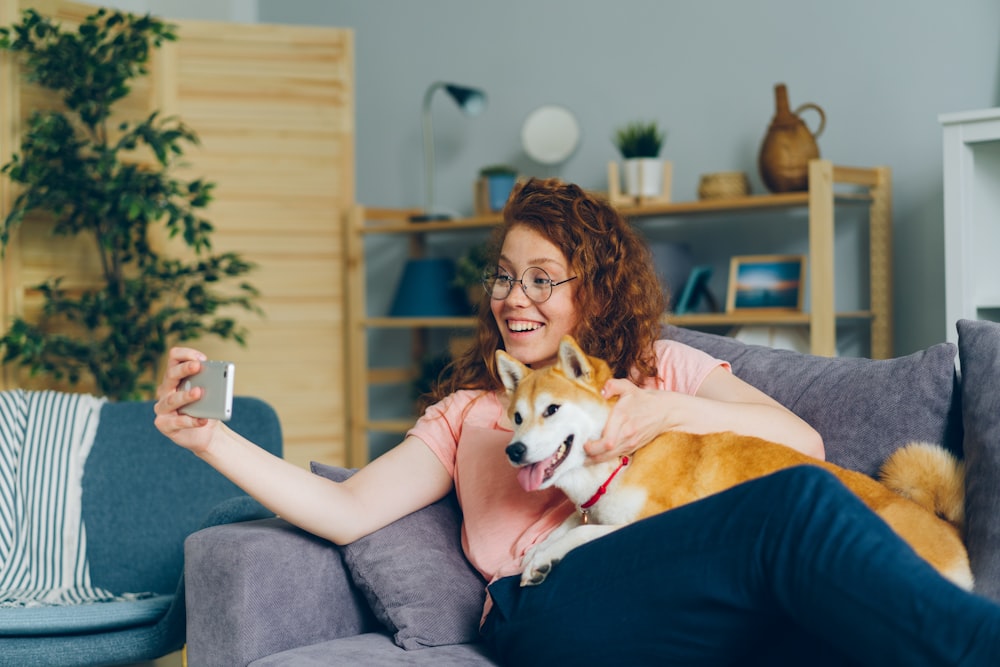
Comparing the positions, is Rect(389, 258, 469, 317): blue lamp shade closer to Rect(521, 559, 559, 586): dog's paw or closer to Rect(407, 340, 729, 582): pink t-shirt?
Rect(407, 340, 729, 582): pink t-shirt

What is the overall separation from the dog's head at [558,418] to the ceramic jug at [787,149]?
1.93 meters

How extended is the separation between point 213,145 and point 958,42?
2635 millimetres

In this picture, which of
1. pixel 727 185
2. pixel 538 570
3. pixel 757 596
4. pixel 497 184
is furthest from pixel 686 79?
pixel 757 596

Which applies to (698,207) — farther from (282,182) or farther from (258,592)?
(258,592)

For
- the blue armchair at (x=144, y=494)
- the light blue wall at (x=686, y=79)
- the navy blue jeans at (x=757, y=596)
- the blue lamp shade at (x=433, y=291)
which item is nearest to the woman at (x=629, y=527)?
the navy blue jeans at (x=757, y=596)

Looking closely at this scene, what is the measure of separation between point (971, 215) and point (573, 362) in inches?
69.0

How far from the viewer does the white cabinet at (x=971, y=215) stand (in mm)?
2750

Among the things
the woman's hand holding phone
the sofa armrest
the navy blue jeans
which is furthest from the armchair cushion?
the navy blue jeans

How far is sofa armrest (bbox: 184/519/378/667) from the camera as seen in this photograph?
1.55m

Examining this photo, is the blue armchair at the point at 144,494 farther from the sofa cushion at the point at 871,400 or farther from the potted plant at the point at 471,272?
the potted plant at the point at 471,272

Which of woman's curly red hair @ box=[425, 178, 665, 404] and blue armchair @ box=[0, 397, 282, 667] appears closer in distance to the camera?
woman's curly red hair @ box=[425, 178, 665, 404]

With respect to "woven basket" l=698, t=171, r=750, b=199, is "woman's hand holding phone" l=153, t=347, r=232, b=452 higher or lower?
lower

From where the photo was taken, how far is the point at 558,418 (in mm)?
1464

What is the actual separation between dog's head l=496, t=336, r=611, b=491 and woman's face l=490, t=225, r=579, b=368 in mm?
217
